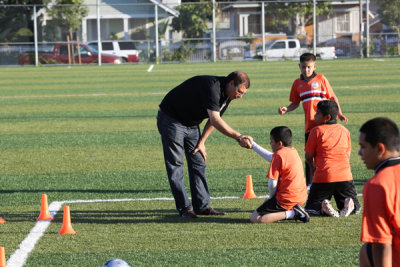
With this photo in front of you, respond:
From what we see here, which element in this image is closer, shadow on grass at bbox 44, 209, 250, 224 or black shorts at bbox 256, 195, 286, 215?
black shorts at bbox 256, 195, 286, 215

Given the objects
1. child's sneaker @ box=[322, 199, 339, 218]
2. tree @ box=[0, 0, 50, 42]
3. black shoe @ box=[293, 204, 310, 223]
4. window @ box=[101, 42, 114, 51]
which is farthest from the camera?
window @ box=[101, 42, 114, 51]

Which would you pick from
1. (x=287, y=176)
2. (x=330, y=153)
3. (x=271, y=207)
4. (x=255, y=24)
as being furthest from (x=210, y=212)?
(x=255, y=24)

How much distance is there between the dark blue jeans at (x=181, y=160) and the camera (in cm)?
731

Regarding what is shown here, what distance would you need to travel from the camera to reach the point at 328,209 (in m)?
7.20

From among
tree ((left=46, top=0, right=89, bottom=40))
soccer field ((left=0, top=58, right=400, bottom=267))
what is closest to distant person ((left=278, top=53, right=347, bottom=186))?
soccer field ((left=0, top=58, right=400, bottom=267))

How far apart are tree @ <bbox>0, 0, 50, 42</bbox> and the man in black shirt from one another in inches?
1495

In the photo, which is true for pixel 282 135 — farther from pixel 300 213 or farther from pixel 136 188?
pixel 136 188

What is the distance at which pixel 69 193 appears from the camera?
8828 mm

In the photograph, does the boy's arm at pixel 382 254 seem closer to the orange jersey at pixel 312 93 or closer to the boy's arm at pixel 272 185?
the boy's arm at pixel 272 185

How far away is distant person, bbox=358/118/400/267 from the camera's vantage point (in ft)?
11.2

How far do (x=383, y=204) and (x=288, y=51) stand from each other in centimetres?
4148

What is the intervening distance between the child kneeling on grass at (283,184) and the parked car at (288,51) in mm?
37175

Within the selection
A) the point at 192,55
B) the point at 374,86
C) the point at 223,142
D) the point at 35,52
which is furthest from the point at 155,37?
the point at 223,142

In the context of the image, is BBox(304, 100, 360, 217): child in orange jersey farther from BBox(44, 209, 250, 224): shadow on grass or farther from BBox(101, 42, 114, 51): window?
BBox(101, 42, 114, 51): window
